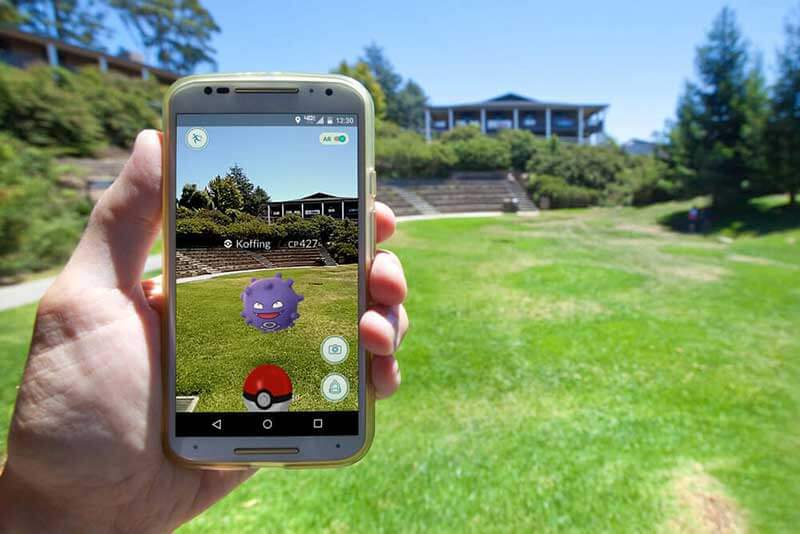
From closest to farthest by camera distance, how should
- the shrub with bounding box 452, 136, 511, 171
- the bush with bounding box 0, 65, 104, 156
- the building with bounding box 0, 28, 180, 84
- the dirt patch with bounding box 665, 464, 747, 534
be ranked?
the dirt patch with bounding box 665, 464, 747, 534
the bush with bounding box 0, 65, 104, 156
the building with bounding box 0, 28, 180, 84
the shrub with bounding box 452, 136, 511, 171

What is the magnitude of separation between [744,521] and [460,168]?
3296 cm

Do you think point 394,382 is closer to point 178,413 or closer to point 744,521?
point 178,413

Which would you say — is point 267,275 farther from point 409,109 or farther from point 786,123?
point 409,109

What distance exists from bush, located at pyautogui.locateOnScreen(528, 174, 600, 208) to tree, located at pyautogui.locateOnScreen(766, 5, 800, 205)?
1135cm

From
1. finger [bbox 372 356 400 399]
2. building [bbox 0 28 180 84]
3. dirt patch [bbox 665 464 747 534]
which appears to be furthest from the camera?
building [bbox 0 28 180 84]

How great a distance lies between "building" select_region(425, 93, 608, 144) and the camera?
161ft

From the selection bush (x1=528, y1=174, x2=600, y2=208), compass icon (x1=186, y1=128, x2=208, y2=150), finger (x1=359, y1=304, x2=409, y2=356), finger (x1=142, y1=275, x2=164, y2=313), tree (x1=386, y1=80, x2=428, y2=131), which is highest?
tree (x1=386, y1=80, x2=428, y2=131)

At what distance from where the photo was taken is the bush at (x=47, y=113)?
15781 millimetres

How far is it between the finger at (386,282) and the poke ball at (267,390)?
1.41ft

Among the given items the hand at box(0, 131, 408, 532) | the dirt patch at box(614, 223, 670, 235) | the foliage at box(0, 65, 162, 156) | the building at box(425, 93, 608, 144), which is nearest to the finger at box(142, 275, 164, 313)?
the hand at box(0, 131, 408, 532)

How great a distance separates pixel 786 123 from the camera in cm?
2172

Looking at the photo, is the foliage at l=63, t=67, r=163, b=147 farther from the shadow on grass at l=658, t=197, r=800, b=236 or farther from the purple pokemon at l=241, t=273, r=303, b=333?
the shadow on grass at l=658, t=197, r=800, b=236

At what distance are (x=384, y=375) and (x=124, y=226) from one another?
98 centimetres

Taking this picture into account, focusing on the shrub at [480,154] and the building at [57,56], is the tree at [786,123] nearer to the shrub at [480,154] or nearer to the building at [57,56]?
the shrub at [480,154]
